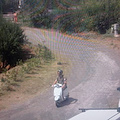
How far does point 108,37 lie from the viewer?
839 inches

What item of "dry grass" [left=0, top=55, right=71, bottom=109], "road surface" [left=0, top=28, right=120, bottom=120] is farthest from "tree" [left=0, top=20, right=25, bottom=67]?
"dry grass" [left=0, top=55, right=71, bottom=109]

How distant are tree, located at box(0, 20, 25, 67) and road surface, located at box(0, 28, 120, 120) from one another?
105 inches

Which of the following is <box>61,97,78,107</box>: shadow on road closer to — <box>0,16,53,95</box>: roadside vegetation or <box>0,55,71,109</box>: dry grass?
<box>0,55,71,109</box>: dry grass

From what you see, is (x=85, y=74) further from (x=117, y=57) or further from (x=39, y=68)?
(x=117, y=57)

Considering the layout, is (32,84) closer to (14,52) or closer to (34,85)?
(34,85)

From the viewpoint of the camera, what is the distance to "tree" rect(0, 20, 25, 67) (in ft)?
51.5

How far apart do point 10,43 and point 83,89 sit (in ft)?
26.4

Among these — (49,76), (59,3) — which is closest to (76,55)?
(49,76)

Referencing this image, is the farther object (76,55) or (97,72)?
(76,55)

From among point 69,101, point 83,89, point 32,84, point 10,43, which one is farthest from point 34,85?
point 10,43

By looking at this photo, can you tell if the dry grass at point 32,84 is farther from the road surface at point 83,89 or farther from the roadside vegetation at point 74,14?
the roadside vegetation at point 74,14

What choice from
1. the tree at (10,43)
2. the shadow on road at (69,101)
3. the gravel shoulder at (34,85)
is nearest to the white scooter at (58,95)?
the shadow on road at (69,101)

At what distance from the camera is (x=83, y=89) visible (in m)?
9.47

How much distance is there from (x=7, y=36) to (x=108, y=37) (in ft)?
30.9
